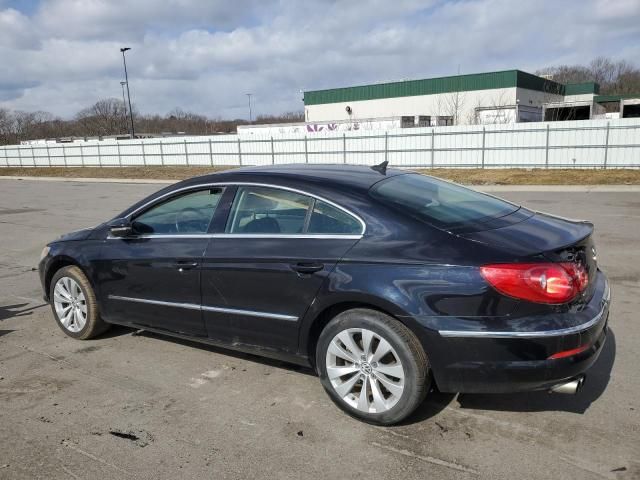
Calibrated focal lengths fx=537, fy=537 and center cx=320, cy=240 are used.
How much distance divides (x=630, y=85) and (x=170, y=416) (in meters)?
98.4

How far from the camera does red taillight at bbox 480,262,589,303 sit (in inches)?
113

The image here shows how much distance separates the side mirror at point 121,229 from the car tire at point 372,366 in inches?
76.8

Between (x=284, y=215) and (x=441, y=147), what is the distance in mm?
24657

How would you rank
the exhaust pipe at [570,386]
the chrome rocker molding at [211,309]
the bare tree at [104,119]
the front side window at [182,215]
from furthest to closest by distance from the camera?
the bare tree at [104,119] → the front side window at [182,215] → the chrome rocker molding at [211,309] → the exhaust pipe at [570,386]

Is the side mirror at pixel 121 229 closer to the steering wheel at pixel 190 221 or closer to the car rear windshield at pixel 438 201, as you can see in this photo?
the steering wheel at pixel 190 221

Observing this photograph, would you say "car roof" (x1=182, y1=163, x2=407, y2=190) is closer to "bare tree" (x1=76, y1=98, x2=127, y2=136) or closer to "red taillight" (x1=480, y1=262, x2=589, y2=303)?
"red taillight" (x1=480, y1=262, x2=589, y2=303)

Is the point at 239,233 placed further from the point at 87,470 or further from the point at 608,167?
the point at 608,167

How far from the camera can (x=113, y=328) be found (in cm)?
518

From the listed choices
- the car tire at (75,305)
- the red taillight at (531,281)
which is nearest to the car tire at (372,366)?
the red taillight at (531,281)

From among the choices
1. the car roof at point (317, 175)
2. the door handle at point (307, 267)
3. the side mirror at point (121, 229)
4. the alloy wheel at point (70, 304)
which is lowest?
the alloy wheel at point (70, 304)

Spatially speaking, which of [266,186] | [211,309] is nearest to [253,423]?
[211,309]

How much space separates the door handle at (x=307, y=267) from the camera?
3340mm

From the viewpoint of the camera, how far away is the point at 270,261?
355 cm

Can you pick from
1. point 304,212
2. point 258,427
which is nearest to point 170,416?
point 258,427
